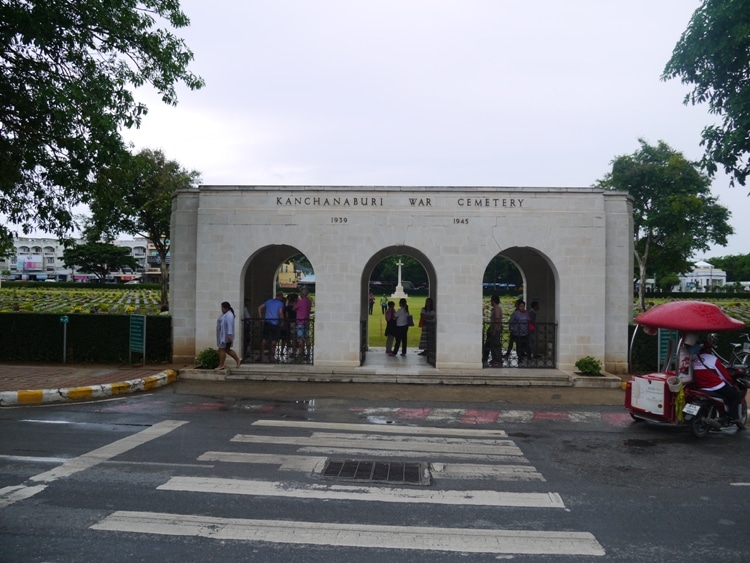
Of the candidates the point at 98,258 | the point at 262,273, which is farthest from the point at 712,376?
the point at 98,258

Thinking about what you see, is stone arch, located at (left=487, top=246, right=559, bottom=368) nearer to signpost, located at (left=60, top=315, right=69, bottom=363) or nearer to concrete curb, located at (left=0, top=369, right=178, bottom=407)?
concrete curb, located at (left=0, top=369, right=178, bottom=407)

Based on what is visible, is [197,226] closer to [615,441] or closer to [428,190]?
[428,190]

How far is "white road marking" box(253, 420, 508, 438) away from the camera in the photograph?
958cm

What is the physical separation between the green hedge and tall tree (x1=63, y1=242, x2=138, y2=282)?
230 feet

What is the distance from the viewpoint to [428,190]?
15391 mm

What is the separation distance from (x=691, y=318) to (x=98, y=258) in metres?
85.6

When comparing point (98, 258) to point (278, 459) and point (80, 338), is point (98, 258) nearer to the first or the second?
point (80, 338)

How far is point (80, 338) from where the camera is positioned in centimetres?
1627

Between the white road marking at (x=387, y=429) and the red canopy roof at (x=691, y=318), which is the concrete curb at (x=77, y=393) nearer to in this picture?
the white road marking at (x=387, y=429)

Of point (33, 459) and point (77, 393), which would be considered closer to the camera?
point (33, 459)

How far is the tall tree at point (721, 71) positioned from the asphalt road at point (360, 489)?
8490 millimetres

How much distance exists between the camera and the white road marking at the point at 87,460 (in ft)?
20.8

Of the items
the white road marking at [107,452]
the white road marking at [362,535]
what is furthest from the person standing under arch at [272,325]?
the white road marking at [362,535]

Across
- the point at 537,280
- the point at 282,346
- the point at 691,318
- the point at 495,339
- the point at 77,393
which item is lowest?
the point at 77,393
